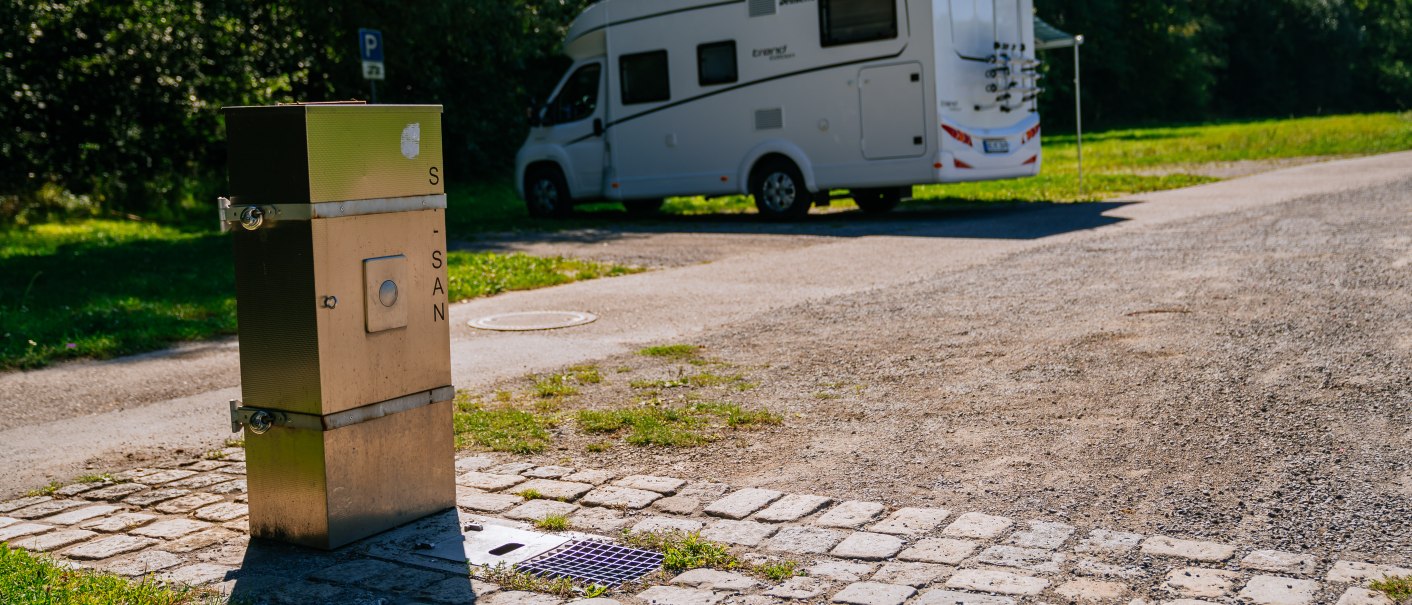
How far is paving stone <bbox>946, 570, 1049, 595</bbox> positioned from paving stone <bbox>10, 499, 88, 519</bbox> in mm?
3342

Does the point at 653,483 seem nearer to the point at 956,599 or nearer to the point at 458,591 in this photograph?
the point at 458,591

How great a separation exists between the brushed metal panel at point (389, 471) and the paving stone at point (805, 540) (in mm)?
1249

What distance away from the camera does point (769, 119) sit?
58.4 ft

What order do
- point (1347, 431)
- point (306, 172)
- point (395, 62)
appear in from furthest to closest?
point (395, 62) < point (1347, 431) < point (306, 172)

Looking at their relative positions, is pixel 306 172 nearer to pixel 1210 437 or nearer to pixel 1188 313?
pixel 1210 437

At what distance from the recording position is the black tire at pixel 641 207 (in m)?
20.3

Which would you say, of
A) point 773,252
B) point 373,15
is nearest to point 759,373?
point 773,252

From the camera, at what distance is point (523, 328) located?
9297 mm

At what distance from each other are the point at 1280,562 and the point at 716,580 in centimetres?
166

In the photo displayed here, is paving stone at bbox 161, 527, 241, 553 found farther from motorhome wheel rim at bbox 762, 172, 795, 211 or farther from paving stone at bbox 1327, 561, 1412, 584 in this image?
motorhome wheel rim at bbox 762, 172, 795, 211

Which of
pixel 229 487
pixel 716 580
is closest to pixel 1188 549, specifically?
pixel 716 580

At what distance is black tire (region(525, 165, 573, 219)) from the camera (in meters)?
20.2

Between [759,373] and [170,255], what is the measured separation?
9.06 meters

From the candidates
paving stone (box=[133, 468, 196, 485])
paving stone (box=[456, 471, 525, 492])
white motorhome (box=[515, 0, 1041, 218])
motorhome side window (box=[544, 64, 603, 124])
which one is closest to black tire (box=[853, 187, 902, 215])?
white motorhome (box=[515, 0, 1041, 218])
